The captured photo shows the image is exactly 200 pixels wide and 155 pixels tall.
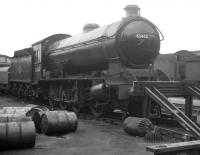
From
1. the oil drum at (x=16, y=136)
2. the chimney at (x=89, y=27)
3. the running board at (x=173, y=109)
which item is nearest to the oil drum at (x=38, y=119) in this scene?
the oil drum at (x=16, y=136)

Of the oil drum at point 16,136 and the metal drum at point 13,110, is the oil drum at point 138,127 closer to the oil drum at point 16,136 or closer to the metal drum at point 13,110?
the oil drum at point 16,136

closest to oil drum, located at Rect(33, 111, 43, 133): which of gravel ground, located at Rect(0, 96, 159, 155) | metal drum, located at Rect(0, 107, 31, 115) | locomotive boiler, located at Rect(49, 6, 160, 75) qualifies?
gravel ground, located at Rect(0, 96, 159, 155)

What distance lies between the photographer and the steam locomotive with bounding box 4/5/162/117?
10.1 m

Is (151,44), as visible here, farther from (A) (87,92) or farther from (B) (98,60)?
(A) (87,92)

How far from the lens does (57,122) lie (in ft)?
26.2

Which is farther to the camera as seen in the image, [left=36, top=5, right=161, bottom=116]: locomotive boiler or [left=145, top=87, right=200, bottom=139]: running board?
[left=36, top=5, right=161, bottom=116]: locomotive boiler

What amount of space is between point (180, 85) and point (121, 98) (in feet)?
5.71

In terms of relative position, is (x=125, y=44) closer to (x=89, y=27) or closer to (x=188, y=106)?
(x=188, y=106)

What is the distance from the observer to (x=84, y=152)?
20.5ft

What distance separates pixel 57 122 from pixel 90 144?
129 centimetres

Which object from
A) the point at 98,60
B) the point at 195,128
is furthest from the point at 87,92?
the point at 195,128

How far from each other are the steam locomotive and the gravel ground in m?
1.48

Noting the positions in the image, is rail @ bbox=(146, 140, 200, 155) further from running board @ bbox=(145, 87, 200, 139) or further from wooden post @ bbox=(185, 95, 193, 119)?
wooden post @ bbox=(185, 95, 193, 119)

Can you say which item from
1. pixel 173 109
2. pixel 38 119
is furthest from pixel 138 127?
pixel 38 119
